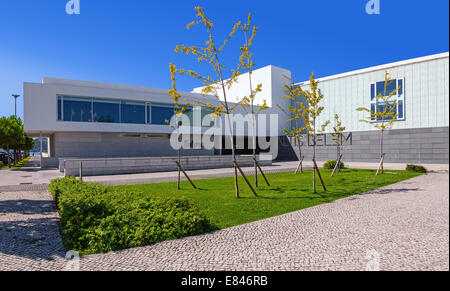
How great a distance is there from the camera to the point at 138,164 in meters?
19.2

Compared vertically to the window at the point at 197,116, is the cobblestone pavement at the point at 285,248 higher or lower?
lower

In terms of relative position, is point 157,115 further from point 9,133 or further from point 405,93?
point 405,93

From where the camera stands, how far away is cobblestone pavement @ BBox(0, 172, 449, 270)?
397 centimetres

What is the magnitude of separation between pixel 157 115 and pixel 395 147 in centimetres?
2317

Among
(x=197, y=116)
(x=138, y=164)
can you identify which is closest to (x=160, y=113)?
(x=197, y=116)

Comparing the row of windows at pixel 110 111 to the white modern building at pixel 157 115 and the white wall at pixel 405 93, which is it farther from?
the white wall at pixel 405 93

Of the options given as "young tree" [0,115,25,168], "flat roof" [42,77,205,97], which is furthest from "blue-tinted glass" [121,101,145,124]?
"young tree" [0,115,25,168]

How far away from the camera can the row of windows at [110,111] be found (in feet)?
79.9

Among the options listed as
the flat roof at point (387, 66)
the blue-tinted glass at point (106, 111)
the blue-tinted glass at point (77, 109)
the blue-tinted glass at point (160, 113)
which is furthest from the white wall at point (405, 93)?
the blue-tinted glass at point (77, 109)

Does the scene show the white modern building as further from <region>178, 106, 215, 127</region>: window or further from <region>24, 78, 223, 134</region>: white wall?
<region>178, 106, 215, 127</region>: window

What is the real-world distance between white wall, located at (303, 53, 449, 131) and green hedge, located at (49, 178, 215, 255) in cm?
2292

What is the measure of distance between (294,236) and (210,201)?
3.99 metres

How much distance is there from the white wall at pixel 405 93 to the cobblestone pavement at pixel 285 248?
67.9 feet

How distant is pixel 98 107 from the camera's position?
83.9 feet
